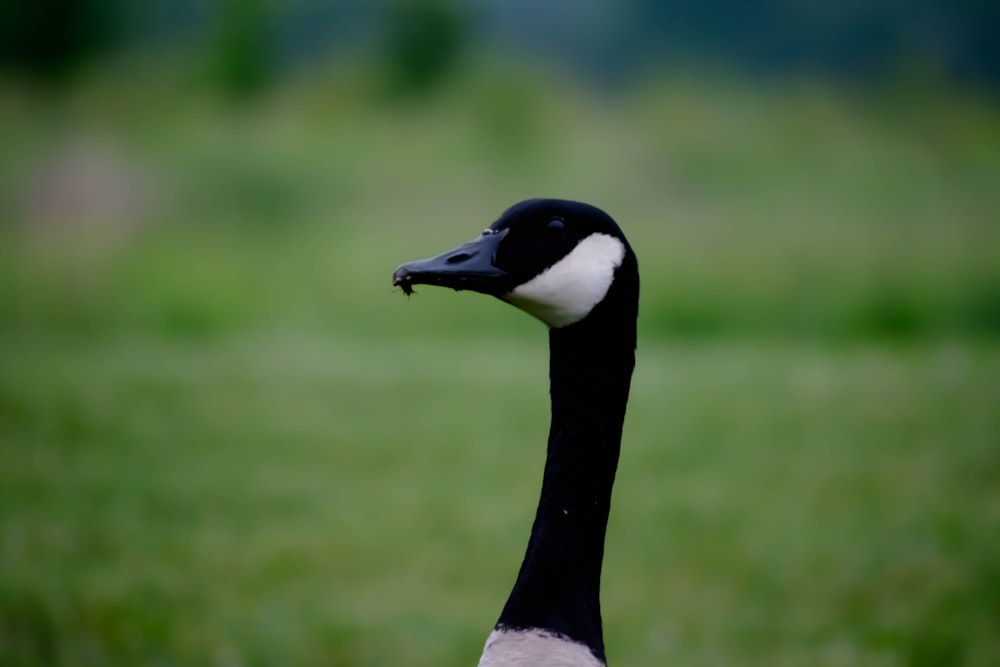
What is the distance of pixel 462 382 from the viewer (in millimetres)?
6621

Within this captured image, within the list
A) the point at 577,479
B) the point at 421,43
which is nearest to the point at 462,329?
the point at 421,43

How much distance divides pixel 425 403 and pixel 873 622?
3041mm

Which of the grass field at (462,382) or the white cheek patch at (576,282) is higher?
the white cheek patch at (576,282)

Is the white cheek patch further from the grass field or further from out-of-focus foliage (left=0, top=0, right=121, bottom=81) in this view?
out-of-focus foliage (left=0, top=0, right=121, bottom=81)

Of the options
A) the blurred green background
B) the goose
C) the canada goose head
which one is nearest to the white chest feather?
the goose

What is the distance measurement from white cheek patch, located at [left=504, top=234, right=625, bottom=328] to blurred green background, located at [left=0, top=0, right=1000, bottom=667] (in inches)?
83.8

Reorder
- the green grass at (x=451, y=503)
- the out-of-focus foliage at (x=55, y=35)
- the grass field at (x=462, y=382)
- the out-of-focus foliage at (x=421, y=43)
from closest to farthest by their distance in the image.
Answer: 1. the green grass at (x=451, y=503)
2. the grass field at (x=462, y=382)
3. the out-of-focus foliage at (x=421, y=43)
4. the out-of-focus foliage at (x=55, y=35)

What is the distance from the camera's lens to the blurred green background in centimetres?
416

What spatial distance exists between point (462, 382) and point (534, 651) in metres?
4.78

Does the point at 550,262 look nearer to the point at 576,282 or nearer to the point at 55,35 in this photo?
the point at 576,282

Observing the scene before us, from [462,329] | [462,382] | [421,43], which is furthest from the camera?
[421,43]

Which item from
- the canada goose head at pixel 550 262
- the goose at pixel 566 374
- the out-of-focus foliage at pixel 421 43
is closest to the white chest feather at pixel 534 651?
the goose at pixel 566 374

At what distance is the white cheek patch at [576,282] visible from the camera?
6.20 feet

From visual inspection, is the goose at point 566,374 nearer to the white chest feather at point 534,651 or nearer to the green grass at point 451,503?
the white chest feather at point 534,651
